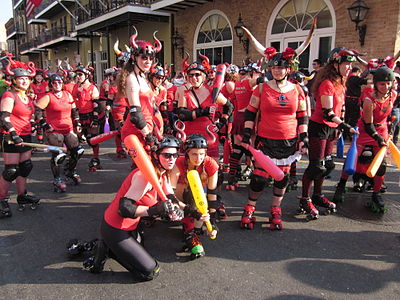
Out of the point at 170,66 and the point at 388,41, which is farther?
the point at 170,66

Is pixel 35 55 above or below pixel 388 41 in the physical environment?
above

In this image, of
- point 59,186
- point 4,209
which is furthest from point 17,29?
point 4,209

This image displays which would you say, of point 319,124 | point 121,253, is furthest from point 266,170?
point 121,253

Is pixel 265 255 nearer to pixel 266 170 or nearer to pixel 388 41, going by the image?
pixel 266 170

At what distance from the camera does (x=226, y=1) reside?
1330 centimetres

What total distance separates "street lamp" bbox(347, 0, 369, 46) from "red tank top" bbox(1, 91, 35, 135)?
8555 millimetres

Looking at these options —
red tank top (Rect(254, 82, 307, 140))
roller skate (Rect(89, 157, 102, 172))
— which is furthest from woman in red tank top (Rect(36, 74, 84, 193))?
red tank top (Rect(254, 82, 307, 140))

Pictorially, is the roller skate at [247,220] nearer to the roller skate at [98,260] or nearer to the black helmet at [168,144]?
the black helmet at [168,144]

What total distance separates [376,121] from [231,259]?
8.76 ft

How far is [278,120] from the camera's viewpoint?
3723mm

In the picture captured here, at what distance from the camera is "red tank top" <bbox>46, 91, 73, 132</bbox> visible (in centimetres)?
524

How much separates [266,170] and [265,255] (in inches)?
36.0

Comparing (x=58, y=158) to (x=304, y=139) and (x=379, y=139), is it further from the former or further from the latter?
(x=379, y=139)

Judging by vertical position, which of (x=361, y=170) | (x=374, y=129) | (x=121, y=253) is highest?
(x=374, y=129)
